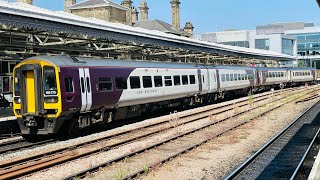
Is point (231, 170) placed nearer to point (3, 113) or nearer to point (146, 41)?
point (3, 113)

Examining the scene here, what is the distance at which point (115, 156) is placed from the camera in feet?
38.8

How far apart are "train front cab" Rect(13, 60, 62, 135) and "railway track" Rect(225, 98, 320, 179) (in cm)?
663

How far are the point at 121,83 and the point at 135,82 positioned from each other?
4.10ft

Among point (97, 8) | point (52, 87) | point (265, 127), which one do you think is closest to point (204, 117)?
point (265, 127)

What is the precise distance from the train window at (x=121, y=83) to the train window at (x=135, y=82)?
17.1 inches

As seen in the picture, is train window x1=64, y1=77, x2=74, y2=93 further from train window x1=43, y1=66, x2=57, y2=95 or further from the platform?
the platform

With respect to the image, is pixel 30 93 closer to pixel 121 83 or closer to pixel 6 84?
pixel 121 83

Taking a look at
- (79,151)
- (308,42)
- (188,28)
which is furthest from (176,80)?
(308,42)

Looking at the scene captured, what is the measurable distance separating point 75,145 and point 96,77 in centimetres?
345

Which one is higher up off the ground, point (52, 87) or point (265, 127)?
point (52, 87)

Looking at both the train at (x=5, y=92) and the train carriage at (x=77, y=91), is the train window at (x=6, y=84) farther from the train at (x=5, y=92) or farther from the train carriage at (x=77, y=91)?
the train carriage at (x=77, y=91)

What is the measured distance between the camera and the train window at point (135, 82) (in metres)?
18.1

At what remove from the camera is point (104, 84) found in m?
16.2

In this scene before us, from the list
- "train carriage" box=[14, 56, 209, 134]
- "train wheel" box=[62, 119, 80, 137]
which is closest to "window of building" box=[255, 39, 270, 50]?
"train carriage" box=[14, 56, 209, 134]
